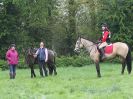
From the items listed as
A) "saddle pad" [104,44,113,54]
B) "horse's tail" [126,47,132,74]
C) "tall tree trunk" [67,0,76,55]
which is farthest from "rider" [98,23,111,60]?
"tall tree trunk" [67,0,76,55]

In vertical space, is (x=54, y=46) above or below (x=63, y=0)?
below

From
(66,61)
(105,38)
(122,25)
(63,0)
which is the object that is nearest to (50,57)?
(105,38)

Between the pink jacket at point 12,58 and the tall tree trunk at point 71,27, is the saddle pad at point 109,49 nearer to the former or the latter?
the pink jacket at point 12,58

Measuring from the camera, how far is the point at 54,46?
54188mm

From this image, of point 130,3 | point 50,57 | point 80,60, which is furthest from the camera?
point 130,3

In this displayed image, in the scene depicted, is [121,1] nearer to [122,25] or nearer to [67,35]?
[122,25]

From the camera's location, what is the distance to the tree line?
4894 centimetres

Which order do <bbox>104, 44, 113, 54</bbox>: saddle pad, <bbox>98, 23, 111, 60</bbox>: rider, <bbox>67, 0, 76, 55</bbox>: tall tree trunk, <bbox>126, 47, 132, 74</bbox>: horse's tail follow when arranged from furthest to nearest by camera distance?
<bbox>67, 0, 76, 55</bbox>: tall tree trunk < <bbox>104, 44, 113, 54</bbox>: saddle pad < <bbox>126, 47, 132, 74</bbox>: horse's tail < <bbox>98, 23, 111, 60</bbox>: rider

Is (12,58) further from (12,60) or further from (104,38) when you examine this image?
(104,38)

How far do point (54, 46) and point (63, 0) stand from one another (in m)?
6.12

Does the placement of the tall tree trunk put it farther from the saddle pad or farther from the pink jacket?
the saddle pad

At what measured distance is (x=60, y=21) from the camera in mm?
53031

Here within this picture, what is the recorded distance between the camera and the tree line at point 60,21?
48.9 meters

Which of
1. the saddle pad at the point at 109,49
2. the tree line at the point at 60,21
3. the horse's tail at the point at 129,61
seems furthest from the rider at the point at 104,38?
the tree line at the point at 60,21
